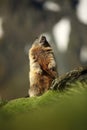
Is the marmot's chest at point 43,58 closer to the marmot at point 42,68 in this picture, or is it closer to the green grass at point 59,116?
the marmot at point 42,68

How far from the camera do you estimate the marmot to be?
4.23m

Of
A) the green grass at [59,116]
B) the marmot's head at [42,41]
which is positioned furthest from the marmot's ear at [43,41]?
the green grass at [59,116]

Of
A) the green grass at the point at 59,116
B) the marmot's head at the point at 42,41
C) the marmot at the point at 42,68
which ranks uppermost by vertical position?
the marmot's head at the point at 42,41

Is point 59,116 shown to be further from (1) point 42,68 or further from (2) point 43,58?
(2) point 43,58

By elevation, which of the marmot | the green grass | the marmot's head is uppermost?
the marmot's head

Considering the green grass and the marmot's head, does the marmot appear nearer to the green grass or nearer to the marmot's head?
the marmot's head

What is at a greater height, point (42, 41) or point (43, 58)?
point (42, 41)

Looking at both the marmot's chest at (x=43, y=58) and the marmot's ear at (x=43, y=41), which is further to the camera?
the marmot's ear at (x=43, y=41)

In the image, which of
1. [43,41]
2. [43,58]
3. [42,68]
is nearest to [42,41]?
[43,41]

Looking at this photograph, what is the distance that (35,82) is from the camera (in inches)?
174

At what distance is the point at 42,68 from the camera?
4605 millimetres

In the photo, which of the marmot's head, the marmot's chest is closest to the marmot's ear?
the marmot's head

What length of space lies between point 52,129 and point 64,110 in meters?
0.08

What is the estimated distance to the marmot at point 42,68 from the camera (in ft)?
13.9
